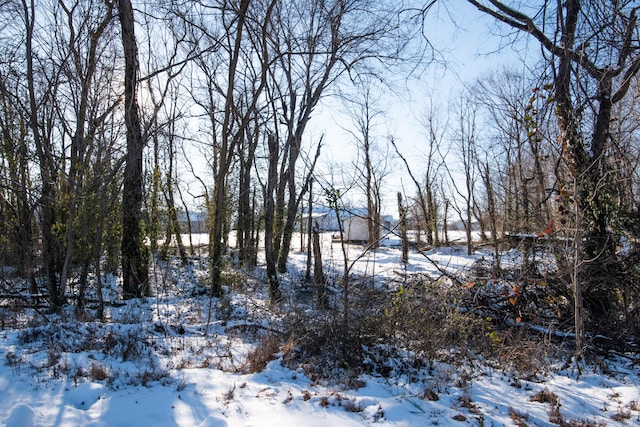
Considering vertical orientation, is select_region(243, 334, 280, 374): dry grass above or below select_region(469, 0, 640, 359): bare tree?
below

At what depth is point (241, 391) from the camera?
3986mm

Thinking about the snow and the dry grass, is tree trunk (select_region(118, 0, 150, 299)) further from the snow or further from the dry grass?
the dry grass

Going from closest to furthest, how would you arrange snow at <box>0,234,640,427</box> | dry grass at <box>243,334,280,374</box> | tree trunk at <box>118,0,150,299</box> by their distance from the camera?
snow at <box>0,234,640,427</box> → dry grass at <box>243,334,280,374</box> → tree trunk at <box>118,0,150,299</box>

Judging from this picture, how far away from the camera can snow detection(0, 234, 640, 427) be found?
135 inches

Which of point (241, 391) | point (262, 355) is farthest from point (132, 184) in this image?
point (241, 391)

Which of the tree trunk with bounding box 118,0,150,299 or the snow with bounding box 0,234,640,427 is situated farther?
the tree trunk with bounding box 118,0,150,299

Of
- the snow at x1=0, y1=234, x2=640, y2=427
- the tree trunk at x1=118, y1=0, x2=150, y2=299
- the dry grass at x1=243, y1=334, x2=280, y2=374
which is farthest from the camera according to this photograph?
the tree trunk at x1=118, y1=0, x2=150, y2=299

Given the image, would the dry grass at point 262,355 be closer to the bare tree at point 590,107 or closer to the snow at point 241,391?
the snow at point 241,391

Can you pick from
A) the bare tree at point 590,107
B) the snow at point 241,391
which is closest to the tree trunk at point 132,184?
the snow at point 241,391

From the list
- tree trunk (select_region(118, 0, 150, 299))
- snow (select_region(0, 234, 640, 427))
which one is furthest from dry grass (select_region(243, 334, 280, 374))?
tree trunk (select_region(118, 0, 150, 299))

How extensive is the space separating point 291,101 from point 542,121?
9.72m

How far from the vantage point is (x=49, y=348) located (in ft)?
16.2

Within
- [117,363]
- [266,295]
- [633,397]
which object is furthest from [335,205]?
[266,295]

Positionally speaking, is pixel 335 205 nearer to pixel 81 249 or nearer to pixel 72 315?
pixel 72 315
